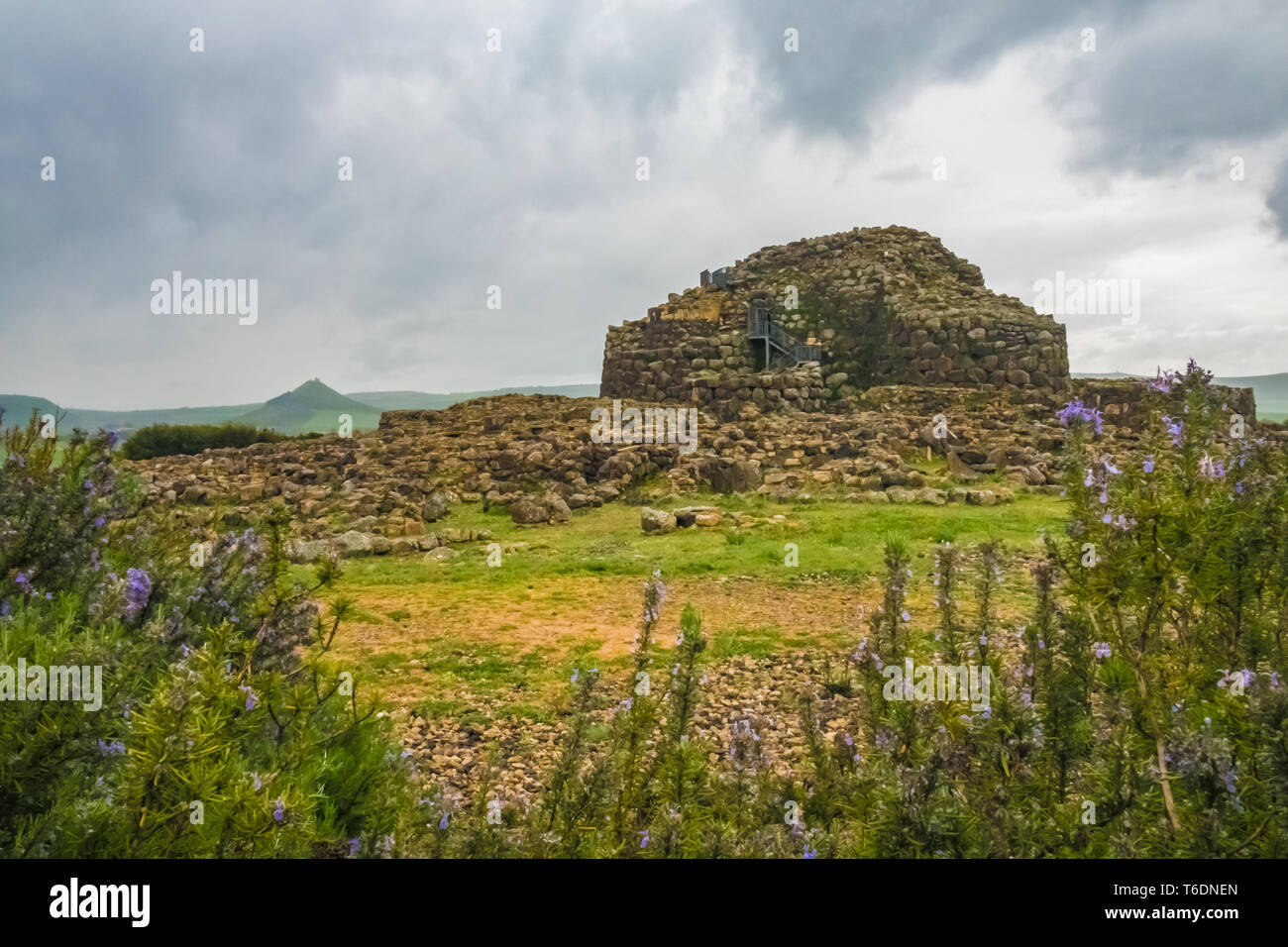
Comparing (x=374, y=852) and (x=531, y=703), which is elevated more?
(x=374, y=852)

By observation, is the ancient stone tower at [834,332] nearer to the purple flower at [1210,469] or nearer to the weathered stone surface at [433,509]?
the weathered stone surface at [433,509]

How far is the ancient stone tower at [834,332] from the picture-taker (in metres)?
28.0

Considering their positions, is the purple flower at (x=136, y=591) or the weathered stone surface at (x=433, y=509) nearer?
the purple flower at (x=136, y=591)

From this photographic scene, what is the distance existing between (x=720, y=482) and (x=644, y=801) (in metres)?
15.2

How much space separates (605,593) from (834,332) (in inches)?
1035

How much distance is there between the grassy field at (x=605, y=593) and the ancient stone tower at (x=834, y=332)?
544 inches

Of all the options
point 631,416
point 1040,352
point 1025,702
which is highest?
point 1040,352

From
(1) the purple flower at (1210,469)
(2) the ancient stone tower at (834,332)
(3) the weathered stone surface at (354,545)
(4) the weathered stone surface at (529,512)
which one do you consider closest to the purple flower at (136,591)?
(1) the purple flower at (1210,469)

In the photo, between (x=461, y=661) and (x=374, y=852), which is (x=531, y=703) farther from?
(x=374, y=852)

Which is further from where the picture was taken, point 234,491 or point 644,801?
point 234,491

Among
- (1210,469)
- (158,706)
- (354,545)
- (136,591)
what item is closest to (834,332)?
(354,545)

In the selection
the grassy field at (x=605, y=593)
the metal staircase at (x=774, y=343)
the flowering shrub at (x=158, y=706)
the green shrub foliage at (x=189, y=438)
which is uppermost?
the metal staircase at (x=774, y=343)
